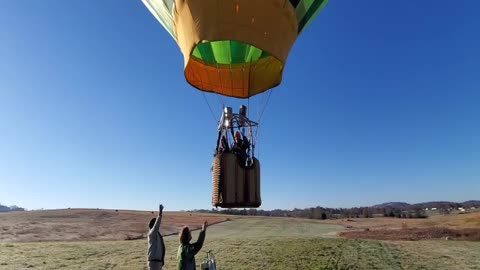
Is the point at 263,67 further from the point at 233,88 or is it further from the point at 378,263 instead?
the point at 378,263

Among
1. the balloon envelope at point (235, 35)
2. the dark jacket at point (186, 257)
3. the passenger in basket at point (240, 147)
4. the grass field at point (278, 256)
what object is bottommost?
the grass field at point (278, 256)

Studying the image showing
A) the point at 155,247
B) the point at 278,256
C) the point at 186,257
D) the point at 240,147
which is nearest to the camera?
the point at 186,257

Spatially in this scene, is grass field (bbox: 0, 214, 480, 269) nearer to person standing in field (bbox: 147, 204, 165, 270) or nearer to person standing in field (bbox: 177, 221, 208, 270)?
person standing in field (bbox: 147, 204, 165, 270)

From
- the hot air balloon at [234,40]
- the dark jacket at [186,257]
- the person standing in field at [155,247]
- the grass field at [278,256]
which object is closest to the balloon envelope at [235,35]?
the hot air balloon at [234,40]

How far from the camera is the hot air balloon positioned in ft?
29.3

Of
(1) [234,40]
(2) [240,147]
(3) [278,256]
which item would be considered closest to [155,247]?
(2) [240,147]

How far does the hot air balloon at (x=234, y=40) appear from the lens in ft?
29.3

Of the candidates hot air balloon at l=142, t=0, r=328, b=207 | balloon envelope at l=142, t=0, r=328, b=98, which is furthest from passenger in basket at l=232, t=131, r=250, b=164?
balloon envelope at l=142, t=0, r=328, b=98

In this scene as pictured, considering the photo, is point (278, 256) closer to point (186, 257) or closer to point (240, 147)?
point (240, 147)

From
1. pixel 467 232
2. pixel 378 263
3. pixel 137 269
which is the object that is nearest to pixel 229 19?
pixel 137 269

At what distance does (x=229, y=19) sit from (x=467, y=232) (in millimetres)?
34067

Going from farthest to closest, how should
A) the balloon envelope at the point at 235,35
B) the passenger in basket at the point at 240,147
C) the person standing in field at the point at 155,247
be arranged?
the passenger in basket at the point at 240,147
the balloon envelope at the point at 235,35
the person standing in field at the point at 155,247

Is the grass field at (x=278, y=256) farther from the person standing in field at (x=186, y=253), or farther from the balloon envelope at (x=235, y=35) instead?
the person standing in field at (x=186, y=253)

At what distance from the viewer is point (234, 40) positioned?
8953mm
